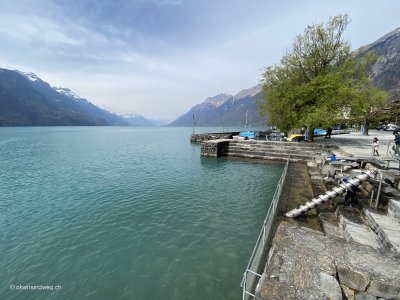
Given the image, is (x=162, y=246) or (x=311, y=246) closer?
(x=311, y=246)

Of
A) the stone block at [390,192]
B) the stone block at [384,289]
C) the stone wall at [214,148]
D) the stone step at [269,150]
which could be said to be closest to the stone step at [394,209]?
the stone block at [390,192]

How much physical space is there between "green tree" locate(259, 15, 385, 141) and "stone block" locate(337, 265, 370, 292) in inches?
1144

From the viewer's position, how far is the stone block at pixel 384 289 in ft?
16.0

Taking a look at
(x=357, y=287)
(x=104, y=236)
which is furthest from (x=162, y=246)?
(x=357, y=287)

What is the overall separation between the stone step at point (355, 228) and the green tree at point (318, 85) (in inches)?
950

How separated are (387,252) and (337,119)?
3180cm

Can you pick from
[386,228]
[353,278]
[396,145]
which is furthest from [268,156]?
[353,278]

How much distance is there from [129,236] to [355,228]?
35.0 ft

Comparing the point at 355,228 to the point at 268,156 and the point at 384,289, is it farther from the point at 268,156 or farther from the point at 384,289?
the point at 268,156

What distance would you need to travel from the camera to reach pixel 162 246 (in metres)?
10.8

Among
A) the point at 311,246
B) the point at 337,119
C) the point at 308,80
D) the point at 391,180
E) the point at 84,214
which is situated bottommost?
the point at 84,214

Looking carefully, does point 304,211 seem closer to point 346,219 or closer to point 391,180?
point 346,219

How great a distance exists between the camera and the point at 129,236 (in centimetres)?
1176

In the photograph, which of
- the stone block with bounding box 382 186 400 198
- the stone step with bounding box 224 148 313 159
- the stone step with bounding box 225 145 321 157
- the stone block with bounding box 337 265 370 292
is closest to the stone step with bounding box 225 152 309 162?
the stone step with bounding box 224 148 313 159
